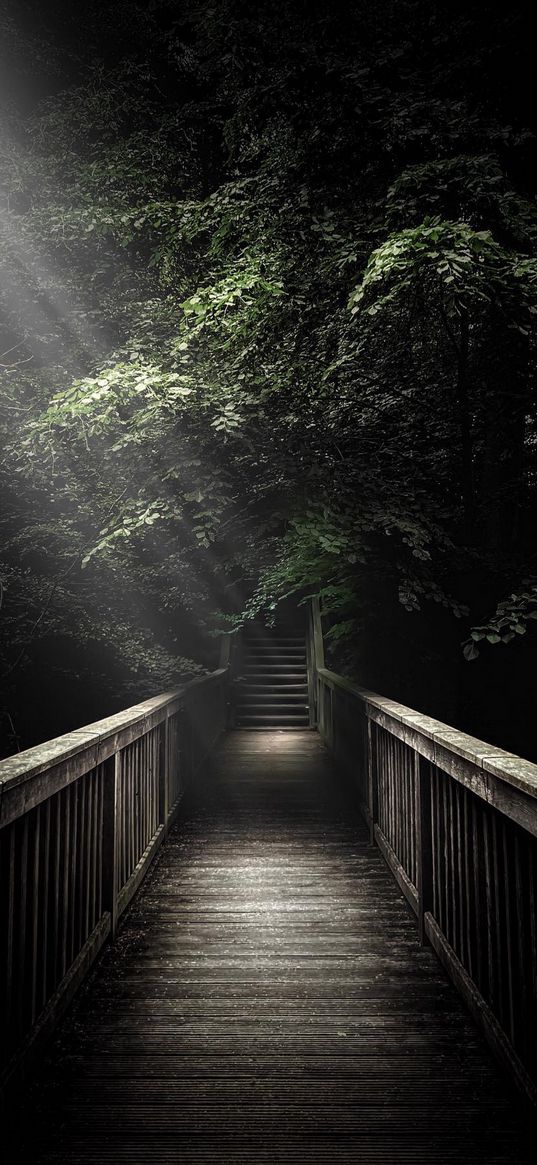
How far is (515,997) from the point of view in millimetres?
1808

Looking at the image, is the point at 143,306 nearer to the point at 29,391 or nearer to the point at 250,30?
the point at 29,391

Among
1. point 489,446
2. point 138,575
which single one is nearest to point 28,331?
point 138,575

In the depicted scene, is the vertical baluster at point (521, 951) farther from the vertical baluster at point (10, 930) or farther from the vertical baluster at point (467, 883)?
the vertical baluster at point (10, 930)

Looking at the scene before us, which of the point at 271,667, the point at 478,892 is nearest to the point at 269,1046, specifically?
the point at 478,892

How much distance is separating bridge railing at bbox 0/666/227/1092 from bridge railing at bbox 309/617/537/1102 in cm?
136

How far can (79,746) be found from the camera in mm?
2316

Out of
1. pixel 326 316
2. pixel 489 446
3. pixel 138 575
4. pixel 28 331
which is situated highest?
pixel 28 331

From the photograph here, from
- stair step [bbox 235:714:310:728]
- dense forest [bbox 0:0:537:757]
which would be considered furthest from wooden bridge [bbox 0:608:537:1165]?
stair step [bbox 235:714:310:728]

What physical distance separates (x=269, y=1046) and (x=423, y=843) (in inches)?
43.5

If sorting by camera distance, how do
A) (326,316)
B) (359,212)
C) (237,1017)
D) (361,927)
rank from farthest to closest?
1. (326,316)
2. (359,212)
3. (361,927)
4. (237,1017)

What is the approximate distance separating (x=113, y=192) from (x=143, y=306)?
1.11 meters

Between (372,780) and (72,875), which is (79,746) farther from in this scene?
(372,780)

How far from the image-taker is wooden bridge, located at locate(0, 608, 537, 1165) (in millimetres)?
1702

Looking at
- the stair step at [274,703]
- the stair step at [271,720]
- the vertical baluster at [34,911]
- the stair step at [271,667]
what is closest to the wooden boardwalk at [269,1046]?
the vertical baluster at [34,911]
